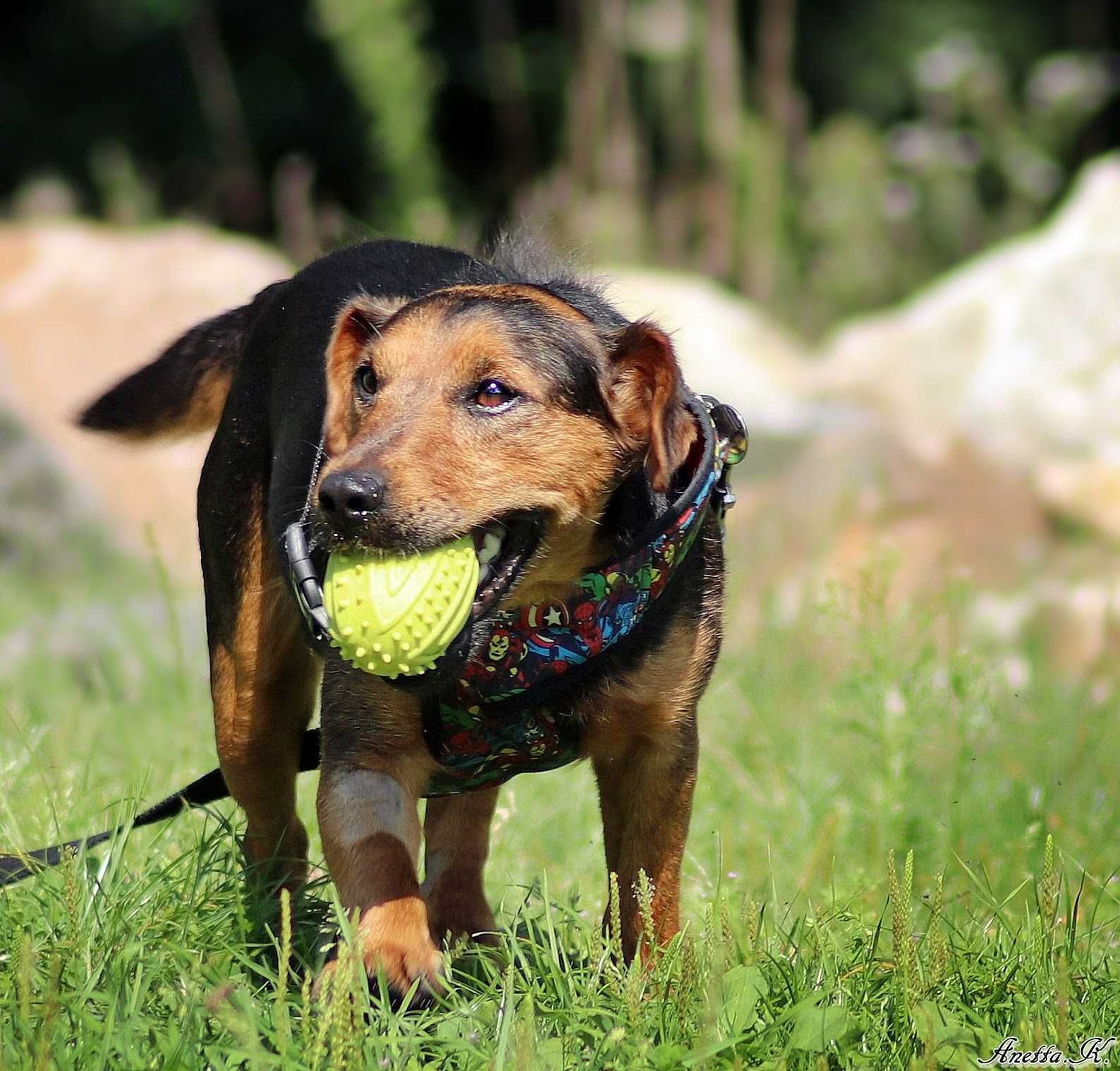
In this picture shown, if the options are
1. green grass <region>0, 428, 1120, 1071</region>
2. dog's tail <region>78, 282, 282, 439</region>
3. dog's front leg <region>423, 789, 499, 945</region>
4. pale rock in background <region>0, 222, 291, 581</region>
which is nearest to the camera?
green grass <region>0, 428, 1120, 1071</region>

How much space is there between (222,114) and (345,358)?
607 inches

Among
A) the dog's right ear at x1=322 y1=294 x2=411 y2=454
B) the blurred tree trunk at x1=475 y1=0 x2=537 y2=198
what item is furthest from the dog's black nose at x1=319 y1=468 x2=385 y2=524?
the blurred tree trunk at x1=475 y1=0 x2=537 y2=198

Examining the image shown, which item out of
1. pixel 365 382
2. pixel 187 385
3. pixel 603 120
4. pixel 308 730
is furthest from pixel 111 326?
pixel 603 120

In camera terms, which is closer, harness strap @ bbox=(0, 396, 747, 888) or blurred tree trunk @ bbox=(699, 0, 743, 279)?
harness strap @ bbox=(0, 396, 747, 888)

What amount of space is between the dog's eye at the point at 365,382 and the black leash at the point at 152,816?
3.24ft

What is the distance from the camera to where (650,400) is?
3.56m

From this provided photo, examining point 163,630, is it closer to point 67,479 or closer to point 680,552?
point 67,479

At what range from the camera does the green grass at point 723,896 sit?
2.88 m

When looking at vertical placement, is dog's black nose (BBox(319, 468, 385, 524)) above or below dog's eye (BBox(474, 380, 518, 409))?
below

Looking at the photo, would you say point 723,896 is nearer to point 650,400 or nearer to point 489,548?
point 489,548

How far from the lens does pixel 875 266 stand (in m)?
14.6

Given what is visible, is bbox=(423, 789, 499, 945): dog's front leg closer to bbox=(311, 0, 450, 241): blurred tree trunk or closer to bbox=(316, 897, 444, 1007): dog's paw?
bbox=(316, 897, 444, 1007): dog's paw

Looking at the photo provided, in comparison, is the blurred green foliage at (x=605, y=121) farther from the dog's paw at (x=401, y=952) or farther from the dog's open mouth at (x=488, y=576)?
the dog's paw at (x=401, y=952)

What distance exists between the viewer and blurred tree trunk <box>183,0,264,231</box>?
17578 millimetres
